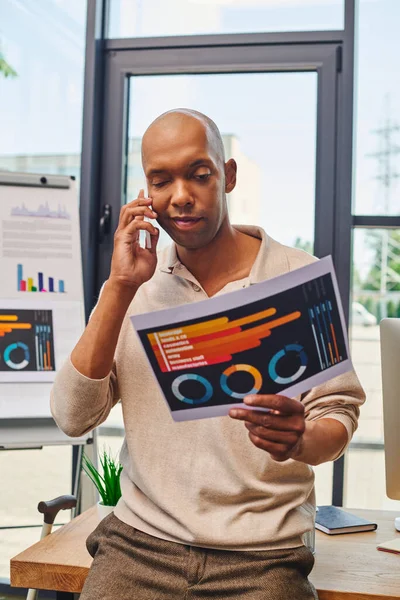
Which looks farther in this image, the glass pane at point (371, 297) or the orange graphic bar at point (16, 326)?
the glass pane at point (371, 297)

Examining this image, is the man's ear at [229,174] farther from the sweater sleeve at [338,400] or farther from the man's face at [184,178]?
the sweater sleeve at [338,400]

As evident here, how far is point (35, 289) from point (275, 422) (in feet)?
5.00

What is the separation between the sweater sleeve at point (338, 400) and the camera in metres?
1.43

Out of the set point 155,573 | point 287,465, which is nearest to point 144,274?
point 287,465

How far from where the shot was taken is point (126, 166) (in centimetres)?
330

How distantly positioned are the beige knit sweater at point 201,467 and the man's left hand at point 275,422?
0.52 ft

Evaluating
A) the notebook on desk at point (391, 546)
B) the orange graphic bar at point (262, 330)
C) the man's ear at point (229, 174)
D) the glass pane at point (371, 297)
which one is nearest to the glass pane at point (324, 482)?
the glass pane at point (371, 297)


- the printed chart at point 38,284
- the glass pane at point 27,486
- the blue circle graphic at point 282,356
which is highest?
the printed chart at point 38,284

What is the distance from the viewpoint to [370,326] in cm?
306

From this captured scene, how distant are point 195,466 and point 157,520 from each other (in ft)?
0.40

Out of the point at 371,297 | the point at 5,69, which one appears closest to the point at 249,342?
the point at 371,297

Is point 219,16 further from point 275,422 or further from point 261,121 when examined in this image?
point 275,422

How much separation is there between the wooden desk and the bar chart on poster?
2.58 feet

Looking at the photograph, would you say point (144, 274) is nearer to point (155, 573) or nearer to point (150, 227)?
point (150, 227)
